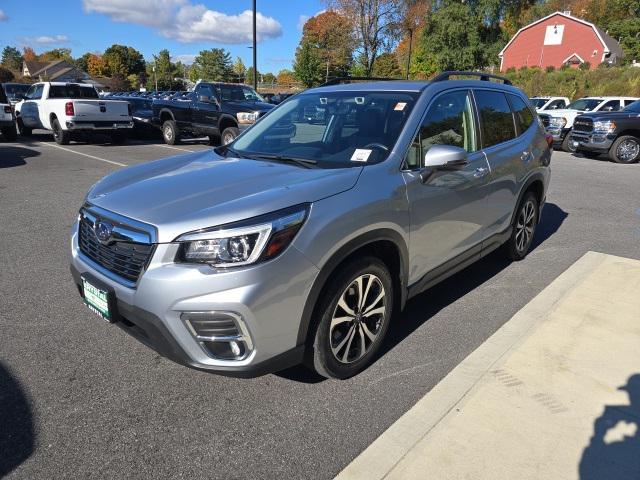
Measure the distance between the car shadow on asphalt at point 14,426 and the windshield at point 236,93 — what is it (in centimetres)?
1199

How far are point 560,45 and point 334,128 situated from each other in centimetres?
6134

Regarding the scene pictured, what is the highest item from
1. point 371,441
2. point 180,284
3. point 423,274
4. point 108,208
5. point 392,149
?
point 392,149

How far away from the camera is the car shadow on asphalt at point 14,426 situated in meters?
2.28

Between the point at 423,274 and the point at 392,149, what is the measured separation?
927 millimetres

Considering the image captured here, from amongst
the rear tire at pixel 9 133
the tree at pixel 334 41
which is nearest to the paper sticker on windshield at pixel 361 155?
the rear tire at pixel 9 133

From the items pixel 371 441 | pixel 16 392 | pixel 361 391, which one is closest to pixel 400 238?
pixel 361 391

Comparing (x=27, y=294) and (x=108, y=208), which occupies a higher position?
(x=108, y=208)

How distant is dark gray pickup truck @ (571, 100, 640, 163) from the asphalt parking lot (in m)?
10.8

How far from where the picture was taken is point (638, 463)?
7.40 feet

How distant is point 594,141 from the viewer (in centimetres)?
1398

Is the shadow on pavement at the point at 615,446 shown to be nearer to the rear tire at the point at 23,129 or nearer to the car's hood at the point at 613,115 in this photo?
the car's hood at the point at 613,115

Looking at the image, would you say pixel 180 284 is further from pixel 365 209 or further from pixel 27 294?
pixel 27 294

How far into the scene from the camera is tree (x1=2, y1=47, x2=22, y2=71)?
427 feet

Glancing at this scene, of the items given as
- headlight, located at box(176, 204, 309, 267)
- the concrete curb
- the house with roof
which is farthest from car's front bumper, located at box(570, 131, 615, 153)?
the house with roof
